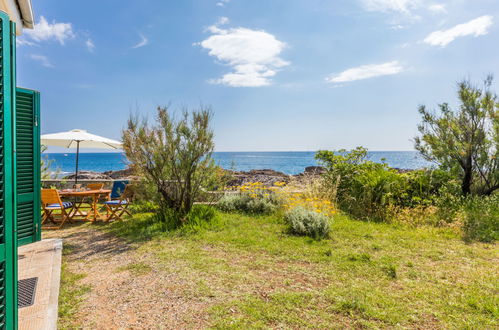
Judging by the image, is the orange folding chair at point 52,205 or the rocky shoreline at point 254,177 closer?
the orange folding chair at point 52,205

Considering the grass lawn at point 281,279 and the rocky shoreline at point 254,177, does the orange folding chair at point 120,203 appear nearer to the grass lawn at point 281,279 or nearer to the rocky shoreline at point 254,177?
the rocky shoreline at point 254,177

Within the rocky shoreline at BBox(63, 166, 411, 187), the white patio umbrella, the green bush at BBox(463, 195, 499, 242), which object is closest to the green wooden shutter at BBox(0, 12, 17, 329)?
the rocky shoreline at BBox(63, 166, 411, 187)

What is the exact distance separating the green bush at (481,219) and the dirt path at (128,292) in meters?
5.33

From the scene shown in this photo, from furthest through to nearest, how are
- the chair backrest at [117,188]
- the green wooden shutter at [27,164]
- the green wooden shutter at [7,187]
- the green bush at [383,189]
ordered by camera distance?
1. the chair backrest at [117,188]
2. the green bush at [383,189]
3. the green wooden shutter at [27,164]
4. the green wooden shutter at [7,187]

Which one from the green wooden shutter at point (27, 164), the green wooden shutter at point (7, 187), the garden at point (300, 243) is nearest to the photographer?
the green wooden shutter at point (7, 187)

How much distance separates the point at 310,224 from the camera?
5.28m

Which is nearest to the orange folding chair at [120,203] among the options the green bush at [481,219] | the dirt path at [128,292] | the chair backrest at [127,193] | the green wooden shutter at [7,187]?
the chair backrest at [127,193]

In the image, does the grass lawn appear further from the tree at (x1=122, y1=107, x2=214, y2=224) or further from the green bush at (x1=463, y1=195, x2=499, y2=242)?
the tree at (x1=122, y1=107, x2=214, y2=224)

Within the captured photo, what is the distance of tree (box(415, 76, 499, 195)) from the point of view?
726 cm

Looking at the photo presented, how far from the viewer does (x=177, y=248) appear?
4.62 m

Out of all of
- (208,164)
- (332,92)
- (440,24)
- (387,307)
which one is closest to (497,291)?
(387,307)

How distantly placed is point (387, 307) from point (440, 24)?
293 inches

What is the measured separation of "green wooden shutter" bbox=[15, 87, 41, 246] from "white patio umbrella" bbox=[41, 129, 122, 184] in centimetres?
372

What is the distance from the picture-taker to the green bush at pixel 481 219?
5.24m
